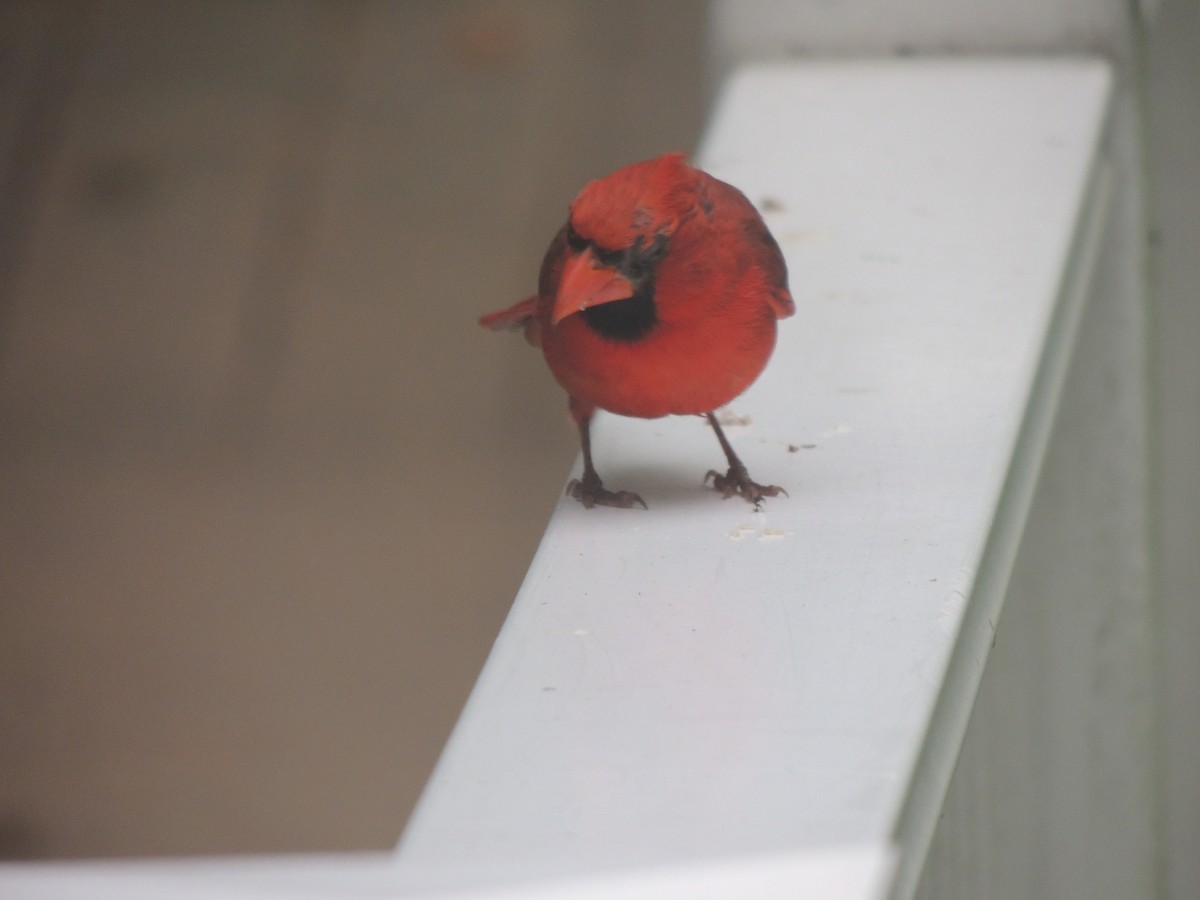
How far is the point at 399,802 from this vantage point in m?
2.28

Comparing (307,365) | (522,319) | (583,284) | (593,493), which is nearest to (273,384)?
(307,365)

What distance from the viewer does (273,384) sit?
2992mm

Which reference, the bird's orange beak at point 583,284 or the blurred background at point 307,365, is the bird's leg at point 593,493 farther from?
the blurred background at point 307,365

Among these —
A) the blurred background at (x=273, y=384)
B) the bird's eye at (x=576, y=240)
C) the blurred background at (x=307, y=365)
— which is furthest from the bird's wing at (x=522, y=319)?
the blurred background at (x=273, y=384)

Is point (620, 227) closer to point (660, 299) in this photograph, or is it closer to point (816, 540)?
point (660, 299)

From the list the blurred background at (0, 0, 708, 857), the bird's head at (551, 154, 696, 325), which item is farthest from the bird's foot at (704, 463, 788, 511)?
the blurred background at (0, 0, 708, 857)

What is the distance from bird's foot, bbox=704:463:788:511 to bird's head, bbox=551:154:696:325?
0.59 feet

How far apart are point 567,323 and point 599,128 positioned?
2.42 m

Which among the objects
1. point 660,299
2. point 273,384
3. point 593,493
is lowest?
point 273,384

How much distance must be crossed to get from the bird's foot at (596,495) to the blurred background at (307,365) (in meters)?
0.71

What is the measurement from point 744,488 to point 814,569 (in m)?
0.14

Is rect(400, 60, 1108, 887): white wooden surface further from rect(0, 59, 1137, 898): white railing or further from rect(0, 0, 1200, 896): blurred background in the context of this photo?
rect(0, 0, 1200, 896): blurred background

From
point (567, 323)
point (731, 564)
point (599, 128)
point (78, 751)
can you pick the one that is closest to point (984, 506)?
point (731, 564)

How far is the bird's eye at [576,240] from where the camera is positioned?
105 centimetres
